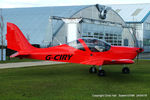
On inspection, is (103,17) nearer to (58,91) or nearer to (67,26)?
(67,26)

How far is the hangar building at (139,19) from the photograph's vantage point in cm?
6850

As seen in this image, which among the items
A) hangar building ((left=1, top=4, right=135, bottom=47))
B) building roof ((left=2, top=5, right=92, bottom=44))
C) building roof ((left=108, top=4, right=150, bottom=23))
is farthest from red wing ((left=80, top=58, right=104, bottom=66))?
building roof ((left=108, top=4, right=150, bottom=23))

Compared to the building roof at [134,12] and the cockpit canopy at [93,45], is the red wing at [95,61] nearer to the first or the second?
the cockpit canopy at [93,45]

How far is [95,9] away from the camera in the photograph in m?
49.9

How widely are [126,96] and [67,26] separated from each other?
33.9 meters

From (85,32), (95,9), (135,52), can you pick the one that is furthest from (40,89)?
(95,9)

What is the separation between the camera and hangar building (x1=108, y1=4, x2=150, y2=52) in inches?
2697

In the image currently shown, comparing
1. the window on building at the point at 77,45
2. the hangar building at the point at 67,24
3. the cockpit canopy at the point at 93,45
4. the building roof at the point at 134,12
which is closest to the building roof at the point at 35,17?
the hangar building at the point at 67,24

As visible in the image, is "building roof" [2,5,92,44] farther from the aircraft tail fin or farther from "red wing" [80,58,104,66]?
"red wing" [80,58,104,66]

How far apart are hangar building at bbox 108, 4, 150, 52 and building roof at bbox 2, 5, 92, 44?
21745 mm

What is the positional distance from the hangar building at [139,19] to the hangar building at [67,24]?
29.3ft

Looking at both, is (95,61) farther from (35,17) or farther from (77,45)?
(35,17)

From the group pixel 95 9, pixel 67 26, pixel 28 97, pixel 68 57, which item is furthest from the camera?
pixel 95 9

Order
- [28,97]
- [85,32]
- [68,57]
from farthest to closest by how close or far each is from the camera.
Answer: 1. [85,32]
2. [68,57]
3. [28,97]
